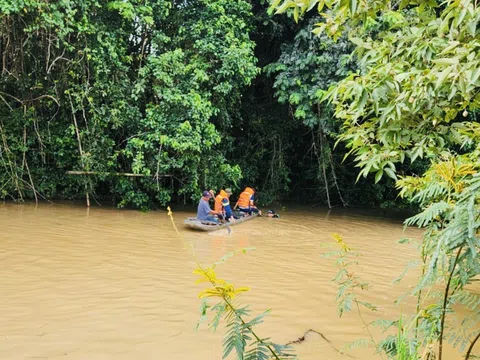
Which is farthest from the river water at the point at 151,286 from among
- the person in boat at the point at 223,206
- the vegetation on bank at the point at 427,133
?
the vegetation on bank at the point at 427,133

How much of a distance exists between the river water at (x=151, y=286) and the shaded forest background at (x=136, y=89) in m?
2.02

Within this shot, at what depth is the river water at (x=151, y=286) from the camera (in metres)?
4.05

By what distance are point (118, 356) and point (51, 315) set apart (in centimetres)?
122

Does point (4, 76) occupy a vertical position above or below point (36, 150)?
above

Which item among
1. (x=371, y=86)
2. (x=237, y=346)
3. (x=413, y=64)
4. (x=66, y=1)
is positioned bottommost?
(x=237, y=346)

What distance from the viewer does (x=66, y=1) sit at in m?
10.2

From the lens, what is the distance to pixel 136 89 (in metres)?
11.9

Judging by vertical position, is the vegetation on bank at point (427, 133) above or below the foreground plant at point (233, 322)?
above

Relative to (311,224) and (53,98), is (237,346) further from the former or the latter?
(53,98)

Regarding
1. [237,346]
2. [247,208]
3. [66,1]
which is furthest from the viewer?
[247,208]

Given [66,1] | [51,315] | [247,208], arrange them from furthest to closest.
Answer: [247,208], [66,1], [51,315]

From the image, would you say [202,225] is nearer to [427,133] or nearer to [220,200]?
[220,200]

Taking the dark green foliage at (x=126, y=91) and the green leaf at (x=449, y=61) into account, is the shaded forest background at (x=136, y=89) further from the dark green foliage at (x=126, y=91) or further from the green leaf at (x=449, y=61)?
the green leaf at (x=449, y=61)

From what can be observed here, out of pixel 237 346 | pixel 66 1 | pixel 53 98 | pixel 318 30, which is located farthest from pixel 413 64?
pixel 53 98
